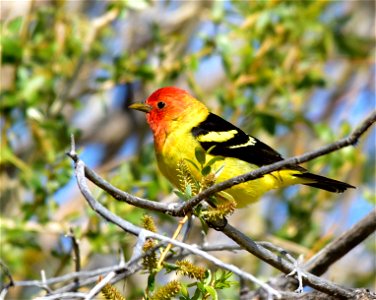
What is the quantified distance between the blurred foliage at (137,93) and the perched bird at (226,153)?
47cm

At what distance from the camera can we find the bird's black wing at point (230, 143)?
14.1 ft

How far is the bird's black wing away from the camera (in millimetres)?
4289

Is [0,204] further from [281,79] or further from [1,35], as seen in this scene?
[281,79]

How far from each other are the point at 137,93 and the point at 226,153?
114 inches

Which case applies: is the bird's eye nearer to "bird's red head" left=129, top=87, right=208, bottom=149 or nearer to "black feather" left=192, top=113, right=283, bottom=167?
"bird's red head" left=129, top=87, right=208, bottom=149

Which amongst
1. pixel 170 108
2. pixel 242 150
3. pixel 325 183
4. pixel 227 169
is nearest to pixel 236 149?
pixel 242 150

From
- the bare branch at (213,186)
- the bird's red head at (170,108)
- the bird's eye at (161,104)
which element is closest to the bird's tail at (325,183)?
the bird's red head at (170,108)

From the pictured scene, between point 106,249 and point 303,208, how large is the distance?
165 centimetres

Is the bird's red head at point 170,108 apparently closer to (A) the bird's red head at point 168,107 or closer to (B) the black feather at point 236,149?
(A) the bird's red head at point 168,107

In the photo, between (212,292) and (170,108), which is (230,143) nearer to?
(170,108)

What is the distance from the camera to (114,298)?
2.50 metres

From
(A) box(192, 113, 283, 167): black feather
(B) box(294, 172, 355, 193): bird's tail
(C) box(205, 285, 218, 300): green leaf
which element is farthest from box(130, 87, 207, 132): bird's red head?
(C) box(205, 285, 218, 300): green leaf

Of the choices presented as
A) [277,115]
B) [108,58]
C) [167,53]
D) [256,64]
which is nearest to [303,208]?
[277,115]

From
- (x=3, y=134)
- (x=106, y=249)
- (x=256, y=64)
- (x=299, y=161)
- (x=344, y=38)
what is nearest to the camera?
(x=299, y=161)
